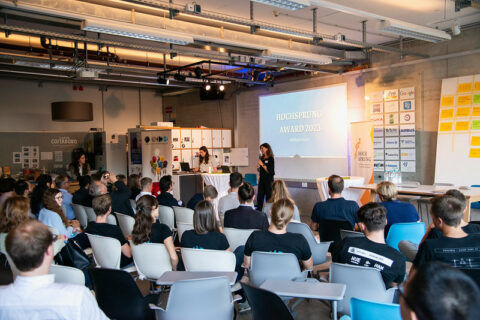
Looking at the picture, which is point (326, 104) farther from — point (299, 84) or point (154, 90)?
point (154, 90)

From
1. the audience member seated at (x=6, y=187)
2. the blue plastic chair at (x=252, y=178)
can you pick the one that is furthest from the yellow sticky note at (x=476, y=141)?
the audience member seated at (x=6, y=187)

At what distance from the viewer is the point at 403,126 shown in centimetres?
863

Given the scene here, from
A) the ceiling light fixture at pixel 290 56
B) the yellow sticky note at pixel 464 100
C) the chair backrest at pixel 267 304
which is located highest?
the ceiling light fixture at pixel 290 56

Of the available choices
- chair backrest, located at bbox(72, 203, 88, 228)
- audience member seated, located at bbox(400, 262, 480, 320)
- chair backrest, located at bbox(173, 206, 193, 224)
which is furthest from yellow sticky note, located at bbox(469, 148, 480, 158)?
audience member seated, located at bbox(400, 262, 480, 320)

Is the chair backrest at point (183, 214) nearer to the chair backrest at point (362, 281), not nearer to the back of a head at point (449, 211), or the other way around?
the chair backrest at point (362, 281)

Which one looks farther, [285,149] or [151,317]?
[285,149]

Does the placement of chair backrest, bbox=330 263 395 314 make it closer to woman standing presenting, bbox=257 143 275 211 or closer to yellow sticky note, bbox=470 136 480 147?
yellow sticky note, bbox=470 136 480 147

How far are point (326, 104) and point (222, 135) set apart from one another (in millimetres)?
3592

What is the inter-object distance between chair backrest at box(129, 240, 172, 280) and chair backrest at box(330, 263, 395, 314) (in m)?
1.51

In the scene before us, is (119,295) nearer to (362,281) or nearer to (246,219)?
(362,281)

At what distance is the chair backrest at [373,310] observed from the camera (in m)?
2.01

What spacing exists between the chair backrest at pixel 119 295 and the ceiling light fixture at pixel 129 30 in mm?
3704

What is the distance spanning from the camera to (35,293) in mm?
1854

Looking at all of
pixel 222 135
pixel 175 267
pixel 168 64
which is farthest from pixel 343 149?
pixel 175 267
